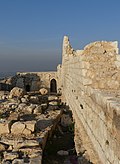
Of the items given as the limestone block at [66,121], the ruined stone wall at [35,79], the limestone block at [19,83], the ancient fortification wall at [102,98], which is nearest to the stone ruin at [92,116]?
the ancient fortification wall at [102,98]

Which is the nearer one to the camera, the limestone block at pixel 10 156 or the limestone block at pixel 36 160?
the limestone block at pixel 36 160

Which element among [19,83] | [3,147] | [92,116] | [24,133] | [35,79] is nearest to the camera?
[92,116]

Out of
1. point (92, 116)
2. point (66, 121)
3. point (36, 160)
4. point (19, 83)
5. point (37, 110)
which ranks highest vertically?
point (92, 116)

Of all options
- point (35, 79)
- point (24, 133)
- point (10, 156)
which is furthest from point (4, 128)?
point (35, 79)

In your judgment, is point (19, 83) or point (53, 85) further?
point (53, 85)

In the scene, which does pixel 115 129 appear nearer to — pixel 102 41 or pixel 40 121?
pixel 102 41

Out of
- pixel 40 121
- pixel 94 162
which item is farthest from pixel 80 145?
pixel 40 121

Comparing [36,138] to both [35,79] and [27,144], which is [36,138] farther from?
[35,79]

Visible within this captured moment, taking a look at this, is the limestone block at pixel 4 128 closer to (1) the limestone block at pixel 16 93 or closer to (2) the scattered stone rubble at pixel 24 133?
(2) the scattered stone rubble at pixel 24 133

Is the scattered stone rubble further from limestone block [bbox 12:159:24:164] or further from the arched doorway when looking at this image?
the arched doorway

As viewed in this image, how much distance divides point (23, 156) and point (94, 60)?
3.46 m

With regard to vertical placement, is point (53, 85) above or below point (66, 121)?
above

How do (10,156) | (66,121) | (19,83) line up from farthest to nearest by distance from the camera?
(19,83), (66,121), (10,156)

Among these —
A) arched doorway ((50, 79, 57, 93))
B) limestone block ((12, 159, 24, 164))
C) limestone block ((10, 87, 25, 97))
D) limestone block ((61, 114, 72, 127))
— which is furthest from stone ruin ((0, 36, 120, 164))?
arched doorway ((50, 79, 57, 93))
